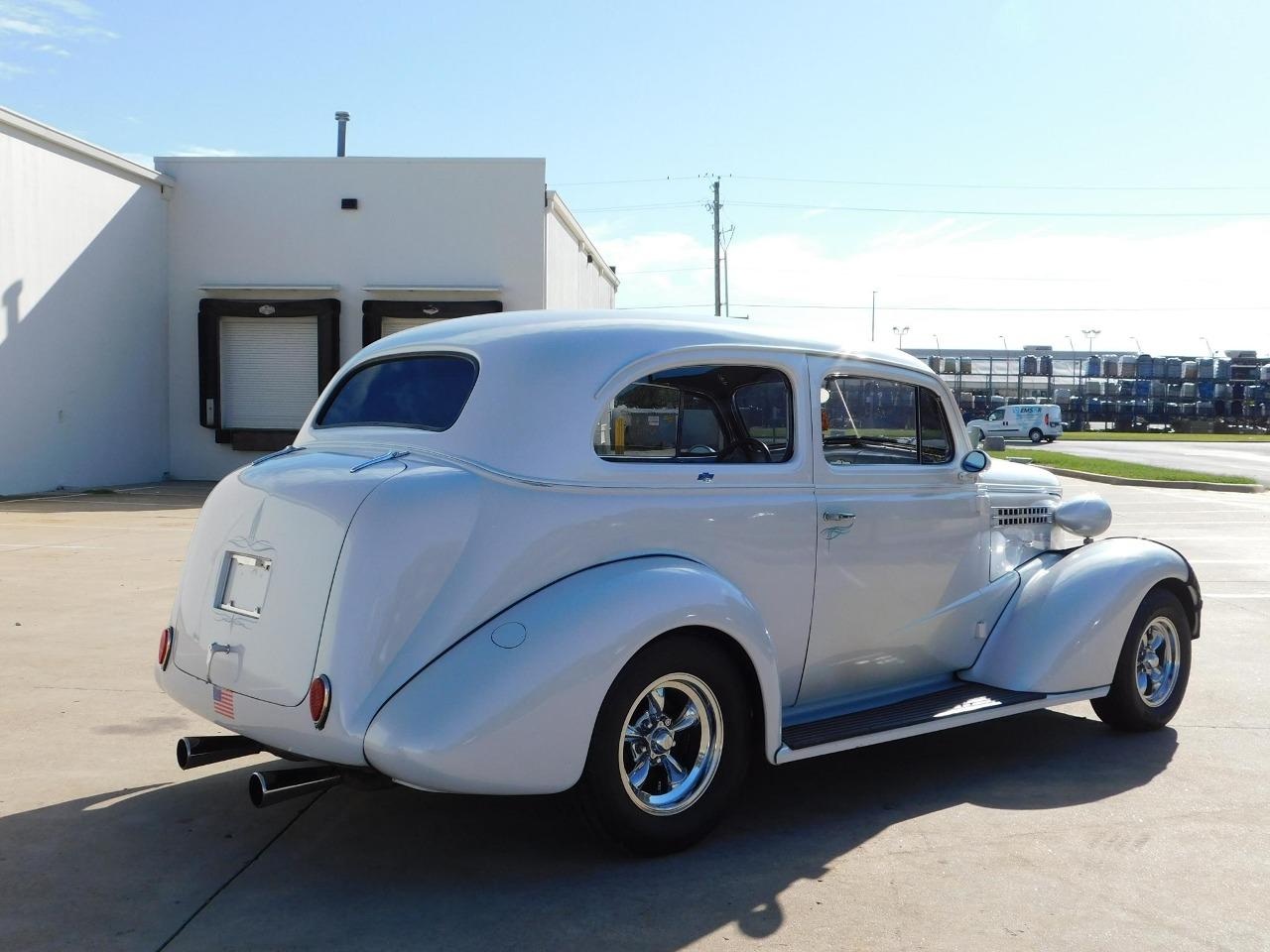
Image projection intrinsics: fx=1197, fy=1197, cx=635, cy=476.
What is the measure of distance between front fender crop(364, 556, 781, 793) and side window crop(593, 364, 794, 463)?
1.93 ft

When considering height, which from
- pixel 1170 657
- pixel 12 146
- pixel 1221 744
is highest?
pixel 12 146

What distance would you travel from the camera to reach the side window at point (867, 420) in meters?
4.88

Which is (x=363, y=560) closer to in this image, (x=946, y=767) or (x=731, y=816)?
(x=731, y=816)

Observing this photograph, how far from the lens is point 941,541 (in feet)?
17.1

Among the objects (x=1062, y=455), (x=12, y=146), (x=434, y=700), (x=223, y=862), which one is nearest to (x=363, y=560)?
(x=434, y=700)

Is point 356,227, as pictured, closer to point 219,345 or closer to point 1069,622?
point 219,345

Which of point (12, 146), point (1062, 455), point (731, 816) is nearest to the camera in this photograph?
point (731, 816)

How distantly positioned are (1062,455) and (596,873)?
3120 centimetres

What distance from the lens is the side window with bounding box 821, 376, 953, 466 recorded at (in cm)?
490

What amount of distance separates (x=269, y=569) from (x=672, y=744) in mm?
1481

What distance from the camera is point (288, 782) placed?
3688mm

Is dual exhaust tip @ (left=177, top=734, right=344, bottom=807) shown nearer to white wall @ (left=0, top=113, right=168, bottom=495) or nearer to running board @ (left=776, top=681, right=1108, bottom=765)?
running board @ (left=776, top=681, right=1108, bottom=765)

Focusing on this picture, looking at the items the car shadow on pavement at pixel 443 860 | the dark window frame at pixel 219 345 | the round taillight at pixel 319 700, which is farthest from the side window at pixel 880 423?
the dark window frame at pixel 219 345

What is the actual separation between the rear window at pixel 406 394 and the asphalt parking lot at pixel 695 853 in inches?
59.2
